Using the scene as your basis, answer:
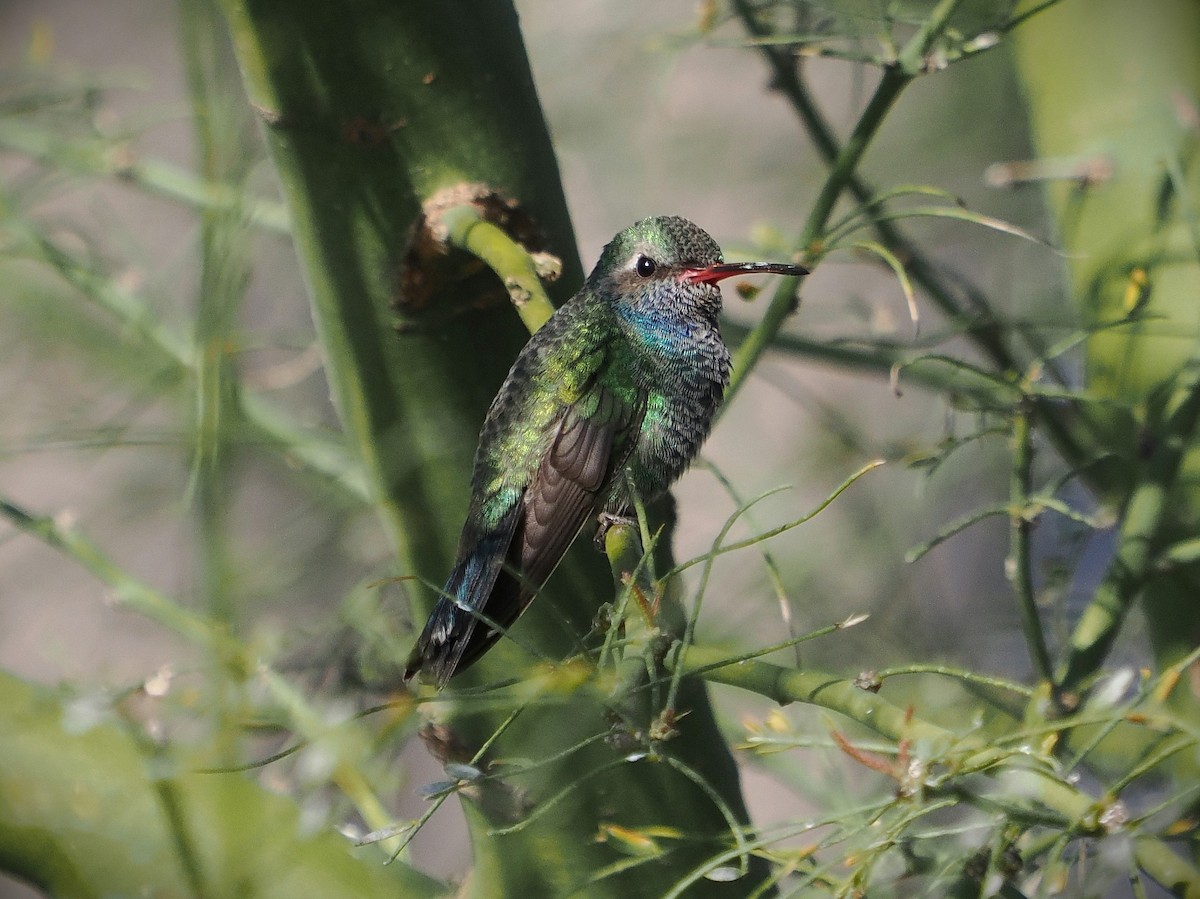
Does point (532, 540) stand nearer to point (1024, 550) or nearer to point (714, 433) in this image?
point (1024, 550)

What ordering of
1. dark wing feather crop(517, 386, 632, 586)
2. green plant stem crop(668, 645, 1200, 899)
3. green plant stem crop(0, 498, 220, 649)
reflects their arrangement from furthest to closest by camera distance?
green plant stem crop(0, 498, 220, 649)
dark wing feather crop(517, 386, 632, 586)
green plant stem crop(668, 645, 1200, 899)

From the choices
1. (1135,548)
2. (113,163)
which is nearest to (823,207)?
(1135,548)

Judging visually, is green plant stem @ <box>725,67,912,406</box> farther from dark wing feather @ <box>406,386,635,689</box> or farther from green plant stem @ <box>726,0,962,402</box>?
dark wing feather @ <box>406,386,635,689</box>

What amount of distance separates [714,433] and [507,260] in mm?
1650

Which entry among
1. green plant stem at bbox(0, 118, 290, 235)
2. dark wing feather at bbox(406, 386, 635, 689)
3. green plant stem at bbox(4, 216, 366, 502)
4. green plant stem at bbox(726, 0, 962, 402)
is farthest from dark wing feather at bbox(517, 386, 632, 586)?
green plant stem at bbox(0, 118, 290, 235)

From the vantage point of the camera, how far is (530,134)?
0.96 meters

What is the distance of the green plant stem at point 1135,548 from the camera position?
1022 mm

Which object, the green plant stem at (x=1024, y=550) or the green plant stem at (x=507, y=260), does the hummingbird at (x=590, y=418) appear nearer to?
the green plant stem at (x=507, y=260)

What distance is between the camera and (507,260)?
79cm

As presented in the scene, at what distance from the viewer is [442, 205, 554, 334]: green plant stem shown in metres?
0.77

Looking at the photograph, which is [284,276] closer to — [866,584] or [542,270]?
[542,270]

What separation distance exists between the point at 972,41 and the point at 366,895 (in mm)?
842

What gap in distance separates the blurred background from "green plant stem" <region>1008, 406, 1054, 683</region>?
8cm

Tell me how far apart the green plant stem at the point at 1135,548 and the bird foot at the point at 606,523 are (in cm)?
39
